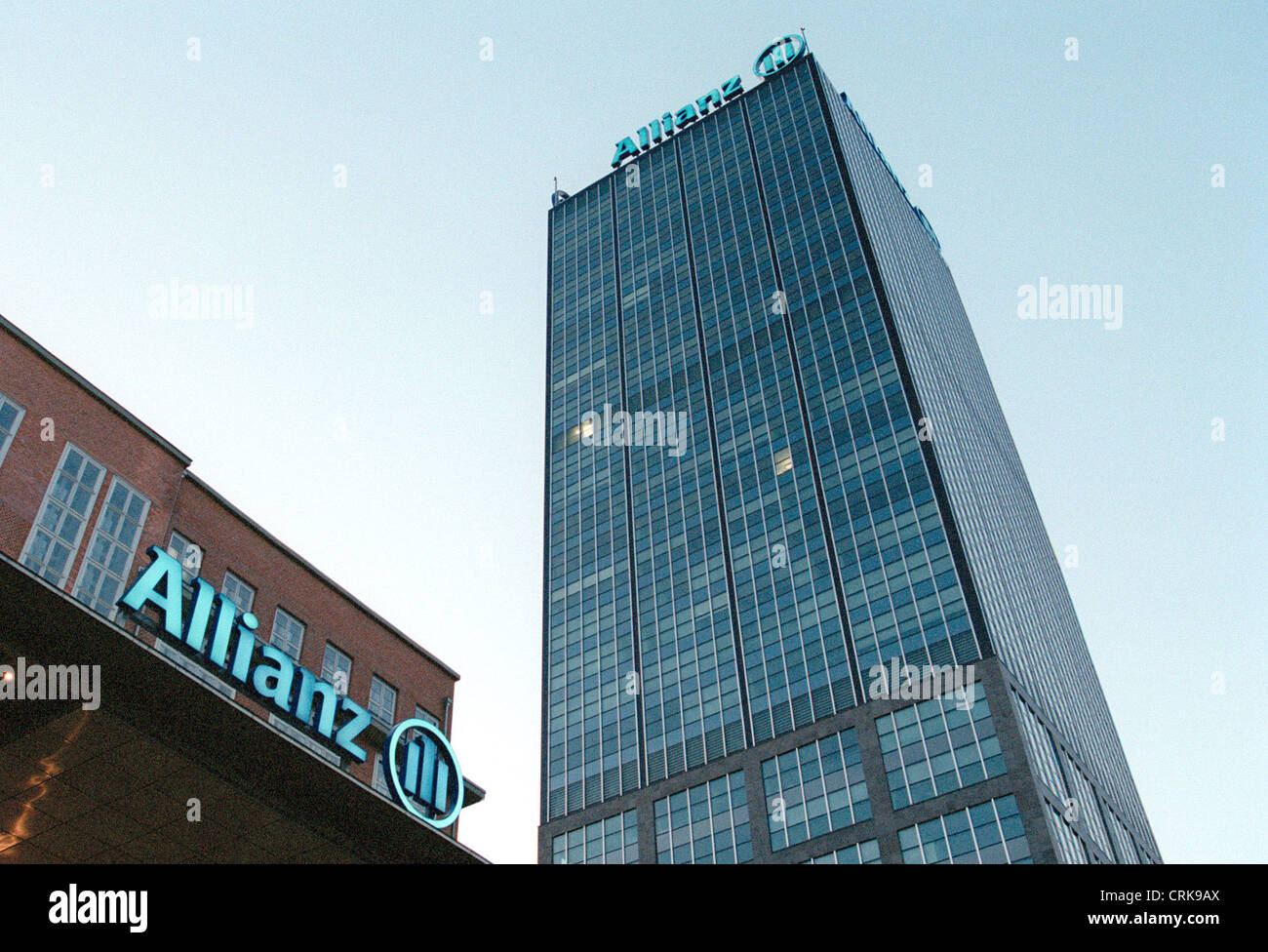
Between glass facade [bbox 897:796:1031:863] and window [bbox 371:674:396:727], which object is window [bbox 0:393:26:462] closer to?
window [bbox 371:674:396:727]

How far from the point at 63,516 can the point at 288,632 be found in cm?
1077

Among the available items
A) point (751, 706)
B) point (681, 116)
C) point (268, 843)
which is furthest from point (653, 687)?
point (681, 116)

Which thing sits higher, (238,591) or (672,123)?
(672,123)

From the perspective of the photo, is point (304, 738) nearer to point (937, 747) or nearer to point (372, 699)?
point (372, 699)

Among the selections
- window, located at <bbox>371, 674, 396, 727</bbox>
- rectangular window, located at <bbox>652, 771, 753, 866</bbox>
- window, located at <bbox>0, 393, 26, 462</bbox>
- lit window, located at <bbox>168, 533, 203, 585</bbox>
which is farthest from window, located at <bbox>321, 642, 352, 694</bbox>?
rectangular window, located at <bbox>652, 771, 753, 866</bbox>

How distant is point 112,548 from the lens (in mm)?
35250

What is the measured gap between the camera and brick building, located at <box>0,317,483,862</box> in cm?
2717

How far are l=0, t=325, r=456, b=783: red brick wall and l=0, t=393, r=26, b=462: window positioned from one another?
0.18 m

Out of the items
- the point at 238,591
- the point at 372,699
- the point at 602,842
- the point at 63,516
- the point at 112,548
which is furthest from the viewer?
the point at 602,842

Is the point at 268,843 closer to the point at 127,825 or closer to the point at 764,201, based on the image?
the point at 127,825

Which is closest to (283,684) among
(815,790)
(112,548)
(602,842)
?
(112,548)
